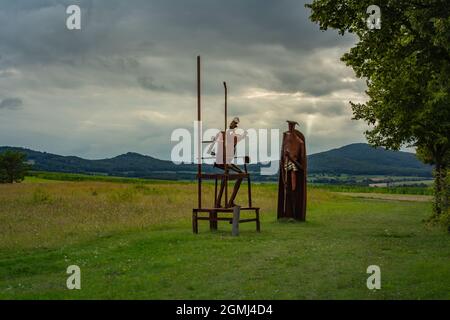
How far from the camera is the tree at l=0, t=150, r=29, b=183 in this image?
3465 inches

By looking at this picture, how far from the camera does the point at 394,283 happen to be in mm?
12766

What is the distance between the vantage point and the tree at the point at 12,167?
A: 88.0 metres

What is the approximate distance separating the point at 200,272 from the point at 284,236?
8.66m

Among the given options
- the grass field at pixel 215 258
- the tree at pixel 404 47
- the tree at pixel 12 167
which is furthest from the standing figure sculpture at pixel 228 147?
the tree at pixel 12 167

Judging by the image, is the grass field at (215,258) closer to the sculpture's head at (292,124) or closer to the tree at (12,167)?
the sculpture's head at (292,124)

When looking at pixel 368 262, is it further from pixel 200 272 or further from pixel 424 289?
pixel 200 272

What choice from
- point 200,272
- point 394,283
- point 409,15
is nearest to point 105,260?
point 200,272

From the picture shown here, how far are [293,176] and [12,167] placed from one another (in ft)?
234

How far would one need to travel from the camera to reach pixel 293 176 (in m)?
29.4

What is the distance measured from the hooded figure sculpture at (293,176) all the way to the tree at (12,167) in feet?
225

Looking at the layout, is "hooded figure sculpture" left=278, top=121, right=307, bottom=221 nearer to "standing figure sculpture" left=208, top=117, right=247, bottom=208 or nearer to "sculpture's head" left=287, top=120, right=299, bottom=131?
"sculpture's head" left=287, top=120, right=299, bottom=131

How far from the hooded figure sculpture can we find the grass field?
57.5 inches

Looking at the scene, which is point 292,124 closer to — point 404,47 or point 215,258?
point 404,47
